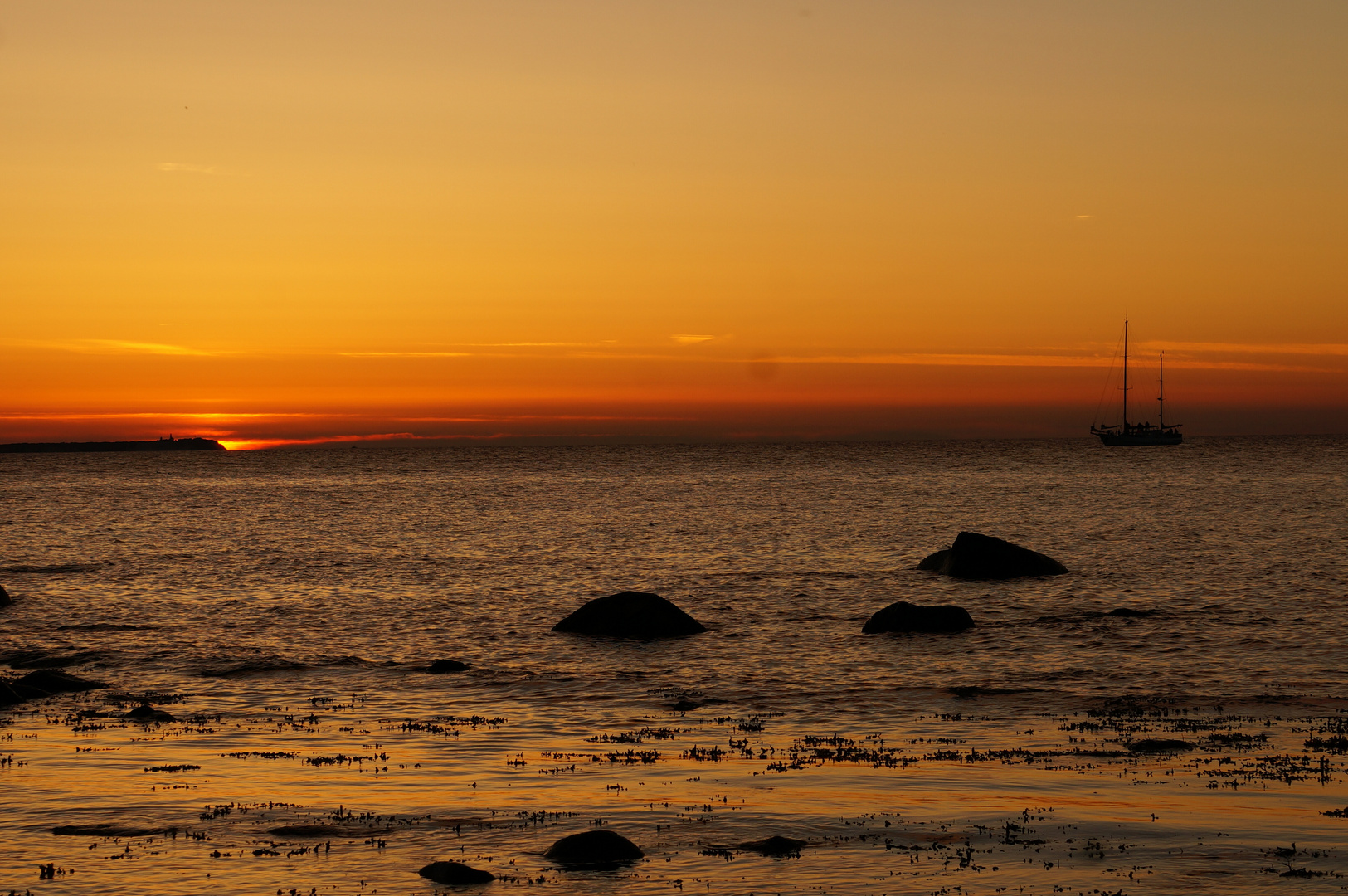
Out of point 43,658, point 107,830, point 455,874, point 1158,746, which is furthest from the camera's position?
point 43,658

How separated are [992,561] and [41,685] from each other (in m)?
38.4

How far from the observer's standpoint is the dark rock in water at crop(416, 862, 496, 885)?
14.6 meters

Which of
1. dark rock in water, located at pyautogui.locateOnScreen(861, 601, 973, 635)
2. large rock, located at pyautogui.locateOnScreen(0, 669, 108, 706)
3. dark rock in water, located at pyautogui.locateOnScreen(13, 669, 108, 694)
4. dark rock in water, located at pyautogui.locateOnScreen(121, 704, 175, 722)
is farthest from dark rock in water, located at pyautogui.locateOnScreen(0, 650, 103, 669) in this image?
dark rock in water, located at pyautogui.locateOnScreen(861, 601, 973, 635)

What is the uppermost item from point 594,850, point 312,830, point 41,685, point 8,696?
point 594,850

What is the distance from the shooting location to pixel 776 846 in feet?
52.5

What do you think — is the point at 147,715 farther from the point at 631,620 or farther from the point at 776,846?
the point at 631,620

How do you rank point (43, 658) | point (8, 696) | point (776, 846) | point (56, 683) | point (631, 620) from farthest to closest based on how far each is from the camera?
point (631, 620) < point (43, 658) < point (56, 683) < point (8, 696) < point (776, 846)

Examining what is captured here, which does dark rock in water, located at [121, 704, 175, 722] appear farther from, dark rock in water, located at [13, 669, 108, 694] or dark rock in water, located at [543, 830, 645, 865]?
dark rock in water, located at [543, 830, 645, 865]

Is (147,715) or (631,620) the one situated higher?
(147,715)

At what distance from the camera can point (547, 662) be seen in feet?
112

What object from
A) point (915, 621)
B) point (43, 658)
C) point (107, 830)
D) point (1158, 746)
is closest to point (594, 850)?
point (107, 830)

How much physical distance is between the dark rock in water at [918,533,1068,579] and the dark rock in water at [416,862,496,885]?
42.0m

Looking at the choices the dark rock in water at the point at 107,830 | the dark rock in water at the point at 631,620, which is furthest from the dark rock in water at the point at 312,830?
the dark rock in water at the point at 631,620

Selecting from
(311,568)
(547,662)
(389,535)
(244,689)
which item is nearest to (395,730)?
(244,689)
